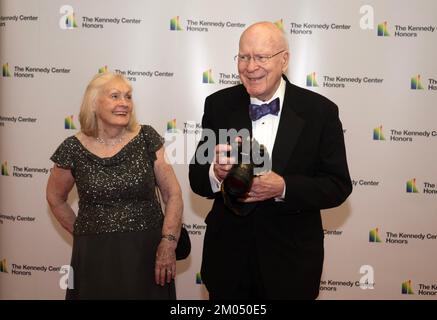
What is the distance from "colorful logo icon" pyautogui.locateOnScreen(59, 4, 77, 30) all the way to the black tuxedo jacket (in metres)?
2.08

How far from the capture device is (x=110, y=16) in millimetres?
3670

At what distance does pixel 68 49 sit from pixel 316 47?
190cm

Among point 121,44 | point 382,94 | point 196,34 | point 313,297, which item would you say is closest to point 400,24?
point 382,94

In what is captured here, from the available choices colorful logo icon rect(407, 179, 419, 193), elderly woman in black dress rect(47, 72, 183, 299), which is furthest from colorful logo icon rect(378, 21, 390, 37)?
elderly woman in black dress rect(47, 72, 183, 299)

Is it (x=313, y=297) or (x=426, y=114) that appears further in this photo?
(x=426, y=114)

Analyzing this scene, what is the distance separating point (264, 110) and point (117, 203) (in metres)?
0.96

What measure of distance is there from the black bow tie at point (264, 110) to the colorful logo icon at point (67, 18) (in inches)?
85.2

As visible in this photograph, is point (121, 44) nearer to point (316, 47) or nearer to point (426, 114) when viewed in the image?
point (316, 47)

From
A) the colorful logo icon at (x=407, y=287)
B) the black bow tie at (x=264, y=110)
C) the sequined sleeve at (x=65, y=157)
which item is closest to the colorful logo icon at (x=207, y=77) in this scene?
the sequined sleeve at (x=65, y=157)

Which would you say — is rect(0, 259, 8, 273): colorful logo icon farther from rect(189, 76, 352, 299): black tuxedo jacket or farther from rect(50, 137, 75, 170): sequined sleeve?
rect(189, 76, 352, 299): black tuxedo jacket

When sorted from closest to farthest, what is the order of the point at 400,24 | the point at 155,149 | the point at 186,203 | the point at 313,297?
1. the point at 313,297
2. the point at 155,149
3. the point at 400,24
4. the point at 186,203

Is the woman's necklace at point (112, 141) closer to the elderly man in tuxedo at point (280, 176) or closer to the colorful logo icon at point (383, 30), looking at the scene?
the elderly man in tuxedo at point (280, 176)

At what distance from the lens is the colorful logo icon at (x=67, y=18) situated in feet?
12.1

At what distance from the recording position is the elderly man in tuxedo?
2.04 meters
